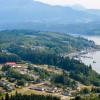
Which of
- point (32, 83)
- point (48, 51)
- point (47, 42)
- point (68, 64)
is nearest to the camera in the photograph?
point (32, 83)

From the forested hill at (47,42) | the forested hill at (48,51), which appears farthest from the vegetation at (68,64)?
the forested hill at (47,42)

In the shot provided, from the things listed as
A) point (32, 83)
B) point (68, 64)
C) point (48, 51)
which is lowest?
point (32, 83)

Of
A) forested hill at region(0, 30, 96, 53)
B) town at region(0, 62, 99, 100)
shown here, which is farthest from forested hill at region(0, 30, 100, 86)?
town at region(0, 62, 99, 100)

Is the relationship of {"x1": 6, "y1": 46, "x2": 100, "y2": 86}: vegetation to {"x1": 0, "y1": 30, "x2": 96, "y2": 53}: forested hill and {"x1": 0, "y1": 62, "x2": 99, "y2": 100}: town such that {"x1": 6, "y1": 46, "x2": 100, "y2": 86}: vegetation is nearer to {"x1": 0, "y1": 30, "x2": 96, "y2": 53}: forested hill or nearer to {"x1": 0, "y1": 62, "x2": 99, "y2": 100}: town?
{"x1": 0, "y1": 62, "x2": 99, "y2": 100}: town

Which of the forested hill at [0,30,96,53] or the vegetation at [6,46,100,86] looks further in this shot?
the forested hill at [0,30,96,53]

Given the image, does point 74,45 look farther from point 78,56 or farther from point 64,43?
point 78,56

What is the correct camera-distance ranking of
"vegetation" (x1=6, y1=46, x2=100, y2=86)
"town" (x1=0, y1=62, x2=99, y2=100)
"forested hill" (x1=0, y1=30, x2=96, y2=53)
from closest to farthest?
1. "town" (x1=0, y1=62, x2=99, y2=100)
2. "vegetation" (x1=6, y1=46, x2=100, y2=86)
3. "forested hill" (x1=0, y1=30, x2=96, y2=53)

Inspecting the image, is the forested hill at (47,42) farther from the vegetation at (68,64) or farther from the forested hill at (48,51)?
the vegetation at (68,64)

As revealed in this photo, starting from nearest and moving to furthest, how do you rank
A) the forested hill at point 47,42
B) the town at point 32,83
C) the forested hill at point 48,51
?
1. the town at point 32,83
2. the forested hill at point 48,51
3. the forested hill at point 47,42

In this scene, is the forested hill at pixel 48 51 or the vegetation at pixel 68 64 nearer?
the vegetation at pixel 68 64

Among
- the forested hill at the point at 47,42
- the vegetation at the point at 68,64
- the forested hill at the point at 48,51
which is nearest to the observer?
the vegetation at the point at 68,64

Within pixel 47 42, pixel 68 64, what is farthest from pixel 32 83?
pixel 47 42

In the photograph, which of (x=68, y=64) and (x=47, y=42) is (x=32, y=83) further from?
(x=47, y=42)
